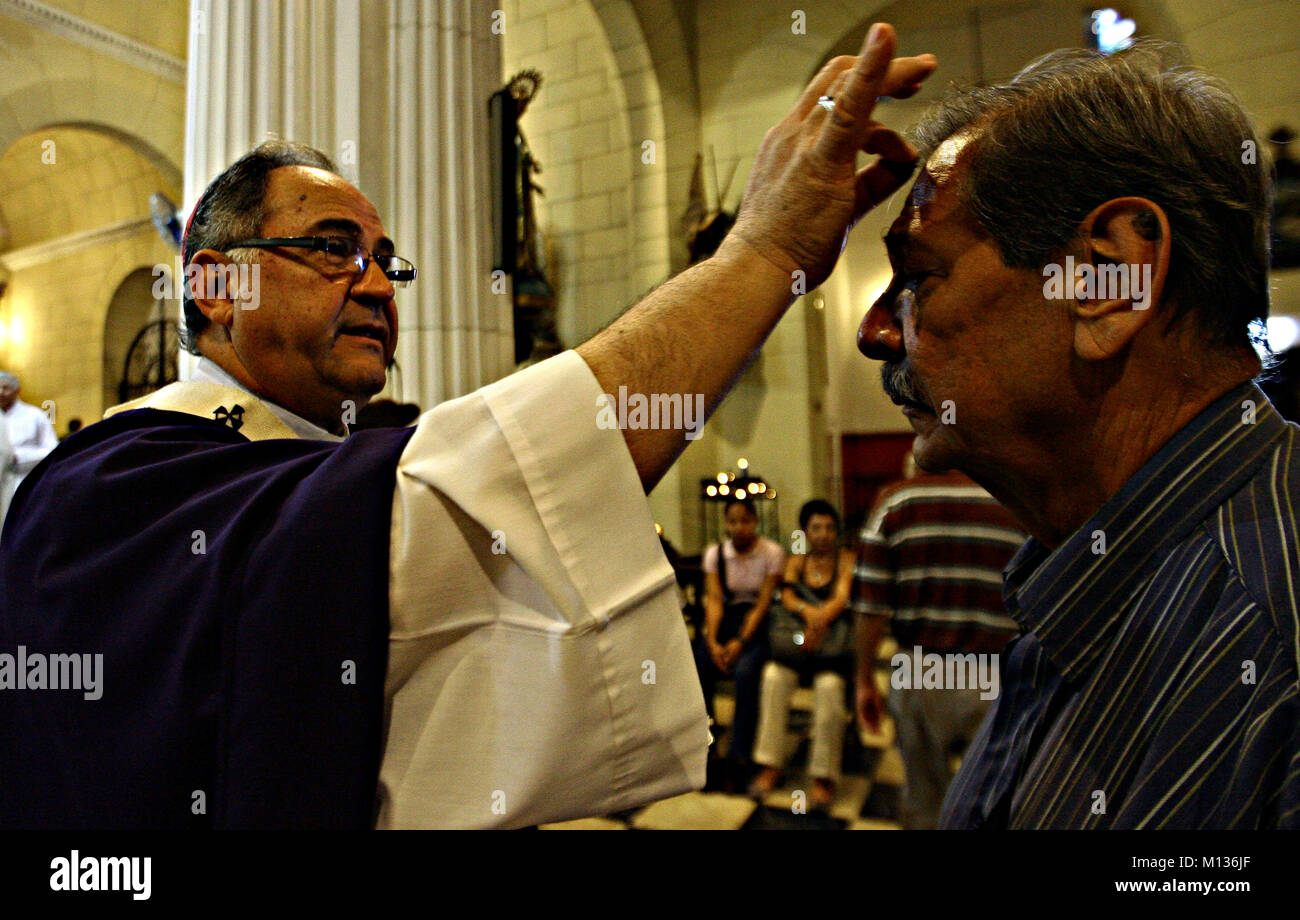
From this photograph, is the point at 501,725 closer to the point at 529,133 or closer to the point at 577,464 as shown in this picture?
the point at 577,464

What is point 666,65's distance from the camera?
30.1 ft

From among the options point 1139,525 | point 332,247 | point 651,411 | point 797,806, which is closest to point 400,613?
point 651,411

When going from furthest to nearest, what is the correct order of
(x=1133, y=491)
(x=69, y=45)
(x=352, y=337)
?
(x=69, y=45) < (x=352, y=337) < (x=1133, y=491)

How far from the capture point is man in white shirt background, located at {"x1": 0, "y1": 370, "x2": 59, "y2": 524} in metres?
5.85

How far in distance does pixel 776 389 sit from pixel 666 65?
3.64m

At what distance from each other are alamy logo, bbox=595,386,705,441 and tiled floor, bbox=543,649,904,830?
9.32ft

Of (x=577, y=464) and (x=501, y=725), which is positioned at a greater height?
(x=577, y=464)

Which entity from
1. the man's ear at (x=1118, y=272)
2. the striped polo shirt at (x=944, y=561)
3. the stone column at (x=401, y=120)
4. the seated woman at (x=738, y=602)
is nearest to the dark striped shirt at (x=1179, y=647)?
the man's ear at (x=1118, y=272)

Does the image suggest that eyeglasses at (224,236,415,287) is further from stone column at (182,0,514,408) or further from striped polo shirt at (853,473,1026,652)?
stone column at (182,0,514,408)

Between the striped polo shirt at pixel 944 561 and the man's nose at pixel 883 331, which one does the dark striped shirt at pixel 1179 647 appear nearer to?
the man's nose at pixel 883 331

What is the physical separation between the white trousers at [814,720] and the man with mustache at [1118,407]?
288cm

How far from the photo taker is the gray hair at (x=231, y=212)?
1.28 metres
